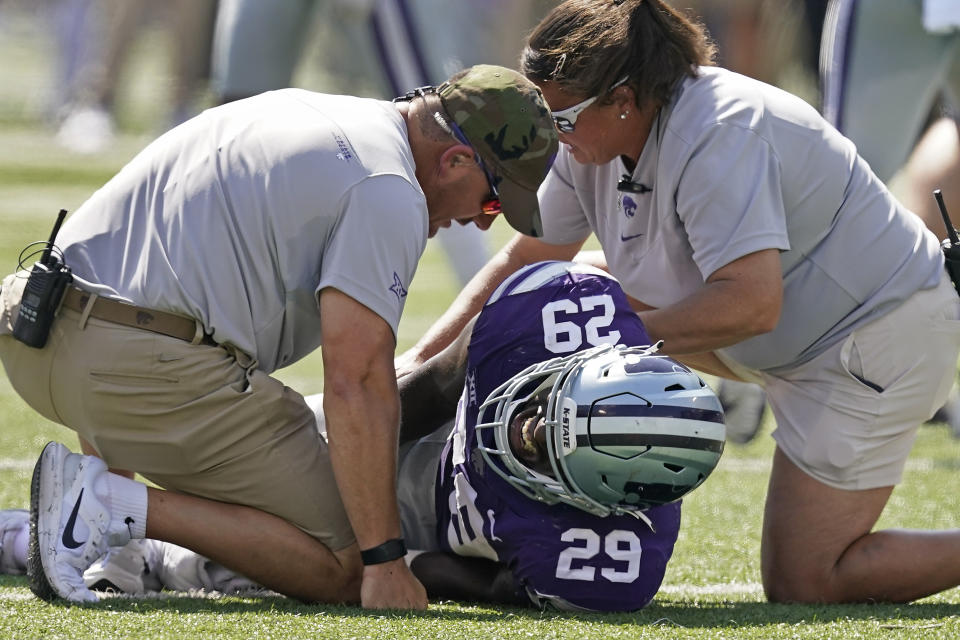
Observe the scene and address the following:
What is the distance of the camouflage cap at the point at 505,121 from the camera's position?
10.4 feet

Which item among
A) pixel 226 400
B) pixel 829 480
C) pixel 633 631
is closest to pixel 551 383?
pixel 633 631

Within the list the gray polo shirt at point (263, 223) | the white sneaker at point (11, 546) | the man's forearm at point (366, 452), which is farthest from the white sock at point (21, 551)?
the man's forearm at point (366, 452)

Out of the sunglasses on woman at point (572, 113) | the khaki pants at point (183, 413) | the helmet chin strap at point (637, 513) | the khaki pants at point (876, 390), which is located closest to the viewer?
the helmet chin strap at point (637, 513)

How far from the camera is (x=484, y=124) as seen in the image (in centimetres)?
316

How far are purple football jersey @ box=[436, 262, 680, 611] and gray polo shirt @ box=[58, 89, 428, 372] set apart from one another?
0.24 metres

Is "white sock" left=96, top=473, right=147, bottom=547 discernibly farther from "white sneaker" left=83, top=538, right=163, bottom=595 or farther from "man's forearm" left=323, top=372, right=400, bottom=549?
"man's forearm" left=323, top=372, right=400, bottom=549

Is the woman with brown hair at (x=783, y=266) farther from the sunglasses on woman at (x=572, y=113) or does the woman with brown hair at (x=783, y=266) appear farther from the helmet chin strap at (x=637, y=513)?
the helmet chin strap at (x=637, y=513)

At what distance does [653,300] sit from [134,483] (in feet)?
4.38

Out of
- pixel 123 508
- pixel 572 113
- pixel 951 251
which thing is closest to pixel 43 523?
pixel 123 508

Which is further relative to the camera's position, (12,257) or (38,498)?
(12,257)

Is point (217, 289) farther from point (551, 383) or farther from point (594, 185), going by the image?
point (594, 185)

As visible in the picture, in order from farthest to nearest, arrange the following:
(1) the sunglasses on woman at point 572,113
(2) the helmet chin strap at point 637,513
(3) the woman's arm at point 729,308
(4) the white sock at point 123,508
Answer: (1) the sunglasses on woman at point 572,113 < (3) the woman's arm at point 729,308 < (4) the white sock at point 123,508 < (2) the helmet chin strap at point 637,513

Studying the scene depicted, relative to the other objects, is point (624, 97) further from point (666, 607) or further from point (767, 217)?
point (666, 607)

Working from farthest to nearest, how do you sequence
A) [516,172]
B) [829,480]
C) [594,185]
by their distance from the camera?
[594,185] < [829,480] < [516,172]
